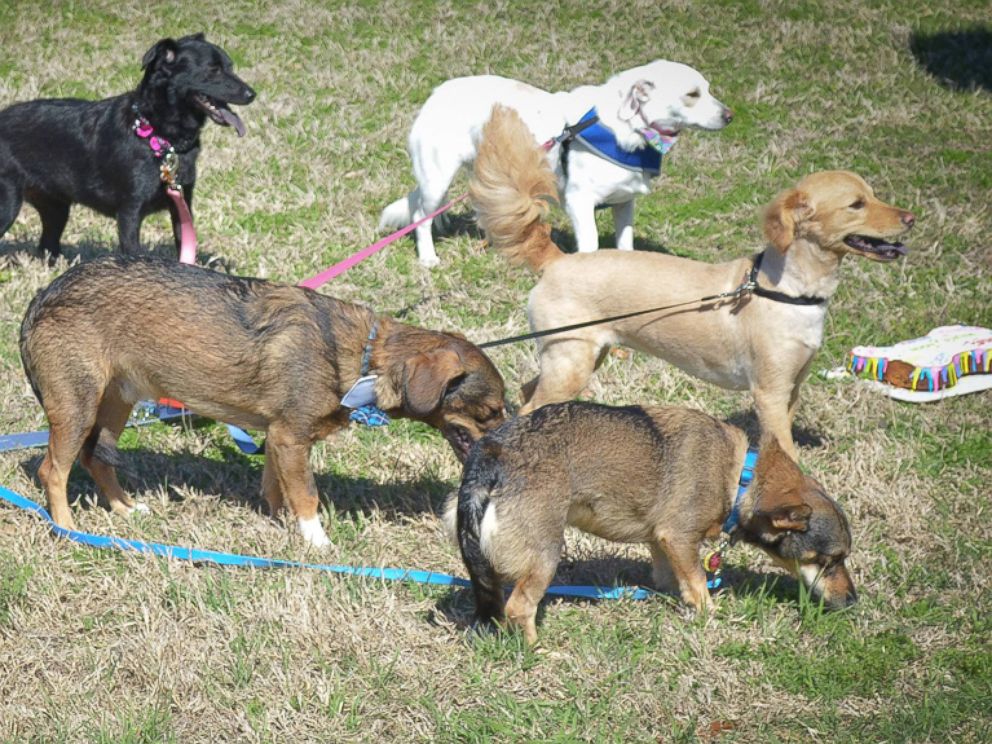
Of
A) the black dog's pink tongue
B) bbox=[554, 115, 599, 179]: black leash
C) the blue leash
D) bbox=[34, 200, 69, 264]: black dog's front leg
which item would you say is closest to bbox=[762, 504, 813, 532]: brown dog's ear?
the blue leash

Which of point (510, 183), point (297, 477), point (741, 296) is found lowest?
point (297, 477)

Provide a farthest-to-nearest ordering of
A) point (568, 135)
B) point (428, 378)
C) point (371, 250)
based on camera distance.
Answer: point (568, 135), point (371, 250), point (428, 378)

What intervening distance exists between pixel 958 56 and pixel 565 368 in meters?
10.3

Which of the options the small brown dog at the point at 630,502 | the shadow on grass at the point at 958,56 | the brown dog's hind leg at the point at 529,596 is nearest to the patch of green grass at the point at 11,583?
the small brown dog at the point at 630,502

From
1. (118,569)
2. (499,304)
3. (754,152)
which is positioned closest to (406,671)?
(118,569)

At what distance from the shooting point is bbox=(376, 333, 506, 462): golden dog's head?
5.33 m

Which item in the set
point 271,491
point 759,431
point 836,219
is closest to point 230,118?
point 271,491

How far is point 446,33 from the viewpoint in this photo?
48.9 ft

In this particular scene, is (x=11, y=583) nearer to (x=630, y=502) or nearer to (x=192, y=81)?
(x=630, y=502)

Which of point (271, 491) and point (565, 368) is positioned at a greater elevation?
point (565, 368)

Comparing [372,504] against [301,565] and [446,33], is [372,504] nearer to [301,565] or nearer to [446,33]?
[301,565]

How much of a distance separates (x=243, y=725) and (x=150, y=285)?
2.18 m

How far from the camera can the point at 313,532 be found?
568 centimetres

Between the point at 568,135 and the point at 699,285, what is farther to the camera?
the point at 568,135
